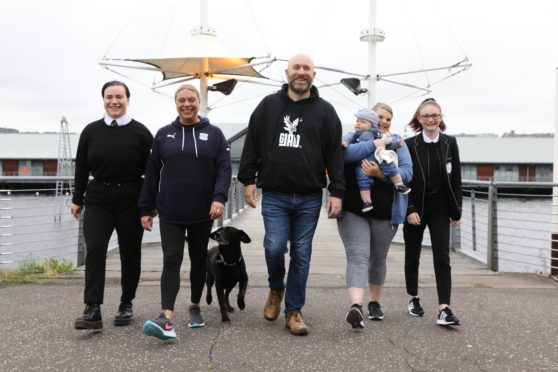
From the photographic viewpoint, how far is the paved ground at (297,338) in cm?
332

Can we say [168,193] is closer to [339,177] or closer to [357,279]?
[339,177]

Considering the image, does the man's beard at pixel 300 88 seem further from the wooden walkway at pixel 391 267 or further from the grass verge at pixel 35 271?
the grass verge at pixel 35 271

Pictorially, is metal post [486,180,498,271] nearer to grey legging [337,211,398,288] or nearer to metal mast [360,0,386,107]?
grey legging [337,211,398,288]

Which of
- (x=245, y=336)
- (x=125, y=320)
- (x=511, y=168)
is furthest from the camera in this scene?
(x=511, y=168)

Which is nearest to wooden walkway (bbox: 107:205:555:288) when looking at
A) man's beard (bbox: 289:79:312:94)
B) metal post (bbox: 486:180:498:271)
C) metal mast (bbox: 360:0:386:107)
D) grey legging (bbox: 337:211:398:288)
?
metal post (bbox: 486:180:498:271)

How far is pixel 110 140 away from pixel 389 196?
2069 millimetres

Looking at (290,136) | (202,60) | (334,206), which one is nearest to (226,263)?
(334,206)

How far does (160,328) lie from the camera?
3.51 m

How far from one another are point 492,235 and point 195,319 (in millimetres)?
4229

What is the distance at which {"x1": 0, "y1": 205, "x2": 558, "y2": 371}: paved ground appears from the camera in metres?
3.32

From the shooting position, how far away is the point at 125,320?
409cm

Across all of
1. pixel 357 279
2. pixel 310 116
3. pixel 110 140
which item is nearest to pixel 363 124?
pixel 310 116

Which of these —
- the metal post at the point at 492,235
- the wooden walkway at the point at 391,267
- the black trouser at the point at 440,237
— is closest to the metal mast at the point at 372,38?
the wooden walkway at the point at 391,267

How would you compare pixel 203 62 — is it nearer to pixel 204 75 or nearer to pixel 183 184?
pixel 204 75
